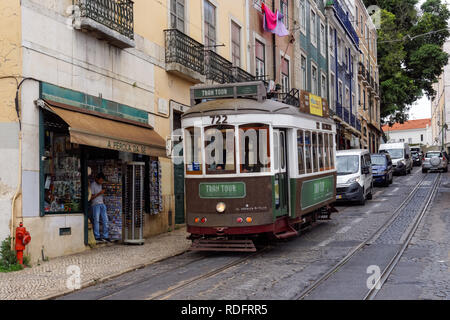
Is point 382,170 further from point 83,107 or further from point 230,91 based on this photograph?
point 83,107

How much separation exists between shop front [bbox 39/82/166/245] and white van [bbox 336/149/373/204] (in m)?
8.11

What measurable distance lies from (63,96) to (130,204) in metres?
3.11

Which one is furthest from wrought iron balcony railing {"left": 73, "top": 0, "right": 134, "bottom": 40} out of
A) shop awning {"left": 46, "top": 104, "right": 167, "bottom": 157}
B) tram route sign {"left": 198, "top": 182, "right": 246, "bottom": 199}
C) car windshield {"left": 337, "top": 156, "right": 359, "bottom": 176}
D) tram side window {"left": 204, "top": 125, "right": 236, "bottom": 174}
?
car windshield {"left": 337, "top": 156, "right": 359, "bottom": 176}

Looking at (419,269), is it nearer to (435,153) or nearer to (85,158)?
(85,158)

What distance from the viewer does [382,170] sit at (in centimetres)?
2848

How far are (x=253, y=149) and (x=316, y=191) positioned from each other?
318 centimetres

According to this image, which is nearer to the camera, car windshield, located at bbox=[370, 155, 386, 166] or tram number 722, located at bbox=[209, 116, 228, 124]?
→ tram number 722, located at bbox=[209, 116, 228, 124]

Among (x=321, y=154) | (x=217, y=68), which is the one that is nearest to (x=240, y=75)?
(x=217, y=68)

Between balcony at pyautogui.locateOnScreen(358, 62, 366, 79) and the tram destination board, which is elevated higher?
balcony at pyautogui.locateOnScreen(358, 62, 366, 79)

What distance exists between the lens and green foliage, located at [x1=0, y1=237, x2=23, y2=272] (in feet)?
30.7

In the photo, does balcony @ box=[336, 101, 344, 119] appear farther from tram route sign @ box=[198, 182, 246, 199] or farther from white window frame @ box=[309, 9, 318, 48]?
tram route sign @ box=[198, 182, 246, 199]

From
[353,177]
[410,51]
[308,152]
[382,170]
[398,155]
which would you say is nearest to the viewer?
[308,152]
